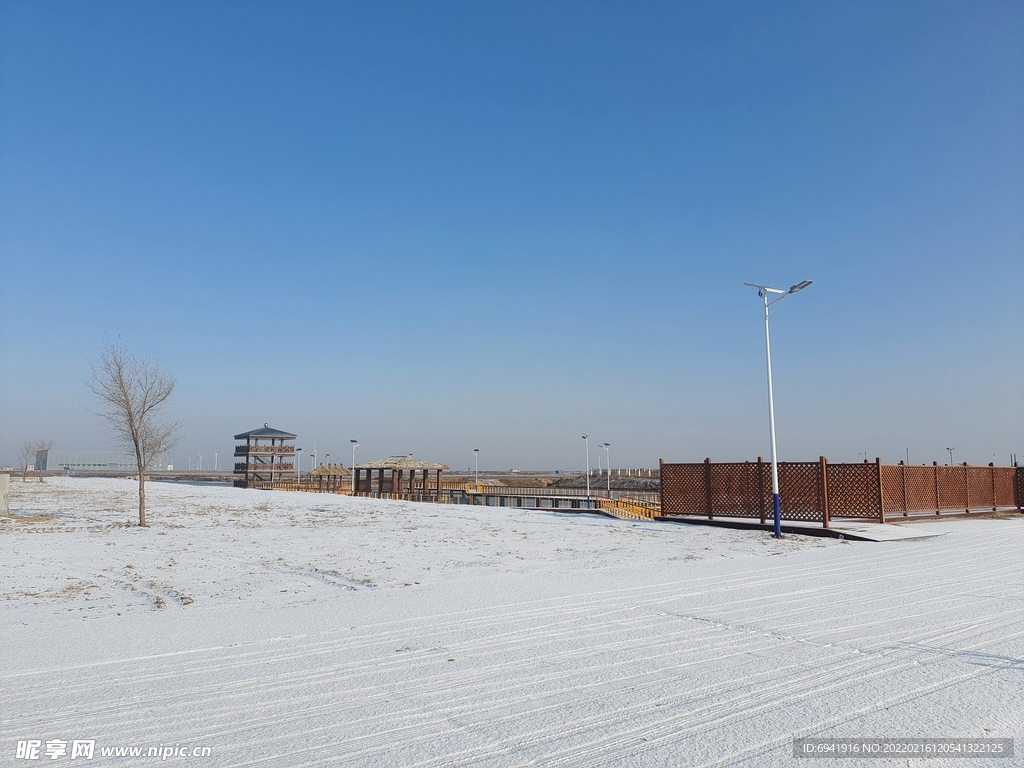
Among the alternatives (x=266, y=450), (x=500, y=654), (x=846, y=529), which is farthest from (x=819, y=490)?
(x=266, y=450)

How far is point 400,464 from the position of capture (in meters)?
40.9

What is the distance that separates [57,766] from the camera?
3.91m

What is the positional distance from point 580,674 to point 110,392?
18786mm

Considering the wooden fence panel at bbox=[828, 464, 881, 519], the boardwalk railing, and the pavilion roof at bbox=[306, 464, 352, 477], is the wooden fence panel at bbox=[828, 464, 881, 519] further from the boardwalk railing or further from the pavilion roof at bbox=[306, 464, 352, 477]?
the pavilion roof at bbox=[306, 464, 352, 477]

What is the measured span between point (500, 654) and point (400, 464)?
35323 millimetres

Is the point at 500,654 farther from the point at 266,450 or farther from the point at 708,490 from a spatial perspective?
the point at 266,450

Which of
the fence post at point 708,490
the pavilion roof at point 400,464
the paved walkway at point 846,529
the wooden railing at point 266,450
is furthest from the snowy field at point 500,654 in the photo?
the wooden railing at point 266,450

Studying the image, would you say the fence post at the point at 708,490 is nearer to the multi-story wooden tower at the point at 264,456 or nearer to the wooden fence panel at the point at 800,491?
the wooden fence panel at the point at 800,491

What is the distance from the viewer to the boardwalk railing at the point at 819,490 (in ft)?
65.0

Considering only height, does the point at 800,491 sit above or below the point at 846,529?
above

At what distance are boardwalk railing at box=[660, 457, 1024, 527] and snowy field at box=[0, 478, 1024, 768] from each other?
6411 mm

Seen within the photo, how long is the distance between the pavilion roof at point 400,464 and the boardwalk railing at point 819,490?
21.1 metres

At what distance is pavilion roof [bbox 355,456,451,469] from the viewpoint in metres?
40.4

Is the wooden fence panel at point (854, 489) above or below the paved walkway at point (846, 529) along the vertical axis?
above
